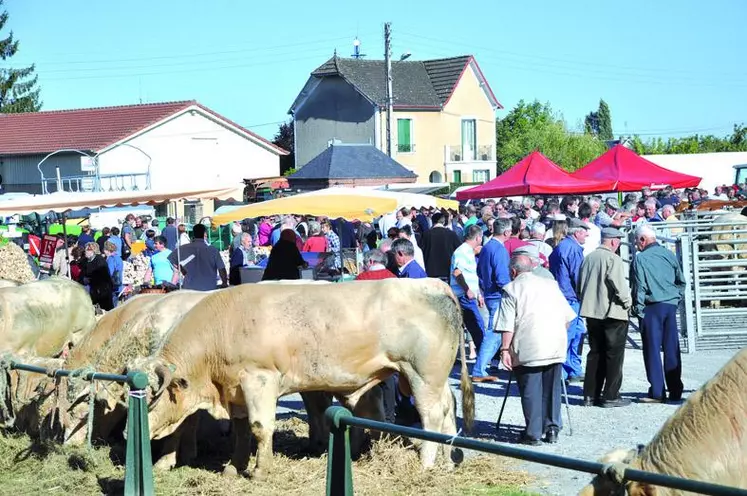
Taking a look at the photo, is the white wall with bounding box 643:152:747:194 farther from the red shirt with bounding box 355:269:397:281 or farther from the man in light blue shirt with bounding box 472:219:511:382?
the red shirt with bounding box 355:269:397:281

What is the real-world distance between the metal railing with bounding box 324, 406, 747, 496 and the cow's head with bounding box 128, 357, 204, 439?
3271 millimetres

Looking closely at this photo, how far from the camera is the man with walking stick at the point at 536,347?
10.2 meters

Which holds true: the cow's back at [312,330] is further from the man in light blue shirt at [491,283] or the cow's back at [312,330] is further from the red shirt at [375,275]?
the man in light blue shirt at [491,283]

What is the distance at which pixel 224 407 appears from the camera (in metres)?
9.27

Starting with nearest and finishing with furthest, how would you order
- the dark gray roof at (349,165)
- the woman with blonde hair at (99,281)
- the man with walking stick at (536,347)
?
the man with walking stick at (536,347)
the woman with blonde hair at (99,281)
the dark gray roof at (349,165)

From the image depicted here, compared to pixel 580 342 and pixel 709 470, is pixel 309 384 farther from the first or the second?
pixel 580 342

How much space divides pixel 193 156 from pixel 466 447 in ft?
188

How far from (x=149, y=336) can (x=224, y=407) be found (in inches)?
53.4

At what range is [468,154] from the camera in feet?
244

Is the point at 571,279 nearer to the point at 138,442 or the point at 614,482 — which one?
the point at 138,442

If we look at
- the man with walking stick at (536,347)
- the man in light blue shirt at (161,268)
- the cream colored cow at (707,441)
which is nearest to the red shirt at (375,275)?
the man with walking stick at (536,347)

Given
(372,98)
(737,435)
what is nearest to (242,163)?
(372,98)

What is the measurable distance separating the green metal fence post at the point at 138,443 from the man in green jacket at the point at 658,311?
6.30 m

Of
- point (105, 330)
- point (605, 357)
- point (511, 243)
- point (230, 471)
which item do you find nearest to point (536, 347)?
point (605, 357)
